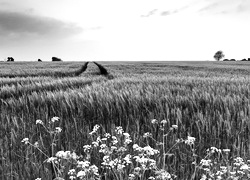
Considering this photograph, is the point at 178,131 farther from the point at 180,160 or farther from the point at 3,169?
the point at 3,169

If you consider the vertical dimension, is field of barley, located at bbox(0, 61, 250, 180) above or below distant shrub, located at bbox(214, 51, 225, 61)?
below

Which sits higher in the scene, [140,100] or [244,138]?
[140,100]

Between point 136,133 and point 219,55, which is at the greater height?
point 219,55

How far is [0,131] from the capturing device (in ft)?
8.59

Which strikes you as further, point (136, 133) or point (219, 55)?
point (219, 55)

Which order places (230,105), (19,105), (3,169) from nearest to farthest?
(3,169) → (230,105) → (19,105)

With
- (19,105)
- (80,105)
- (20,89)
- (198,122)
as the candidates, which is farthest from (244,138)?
(20,89)

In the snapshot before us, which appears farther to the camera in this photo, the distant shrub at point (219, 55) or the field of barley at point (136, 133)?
the distant shrub at point (219, 55)

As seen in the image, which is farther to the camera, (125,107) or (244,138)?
(125,107)

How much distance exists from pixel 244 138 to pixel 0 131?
270 cm

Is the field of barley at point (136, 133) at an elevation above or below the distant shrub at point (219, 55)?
below

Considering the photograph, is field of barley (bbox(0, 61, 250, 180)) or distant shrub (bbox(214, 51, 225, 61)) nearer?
field of barley (bbox(0, 61, 250, 180))

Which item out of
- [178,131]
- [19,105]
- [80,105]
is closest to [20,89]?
[19,105]

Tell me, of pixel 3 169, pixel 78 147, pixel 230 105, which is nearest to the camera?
pixel 3 169
